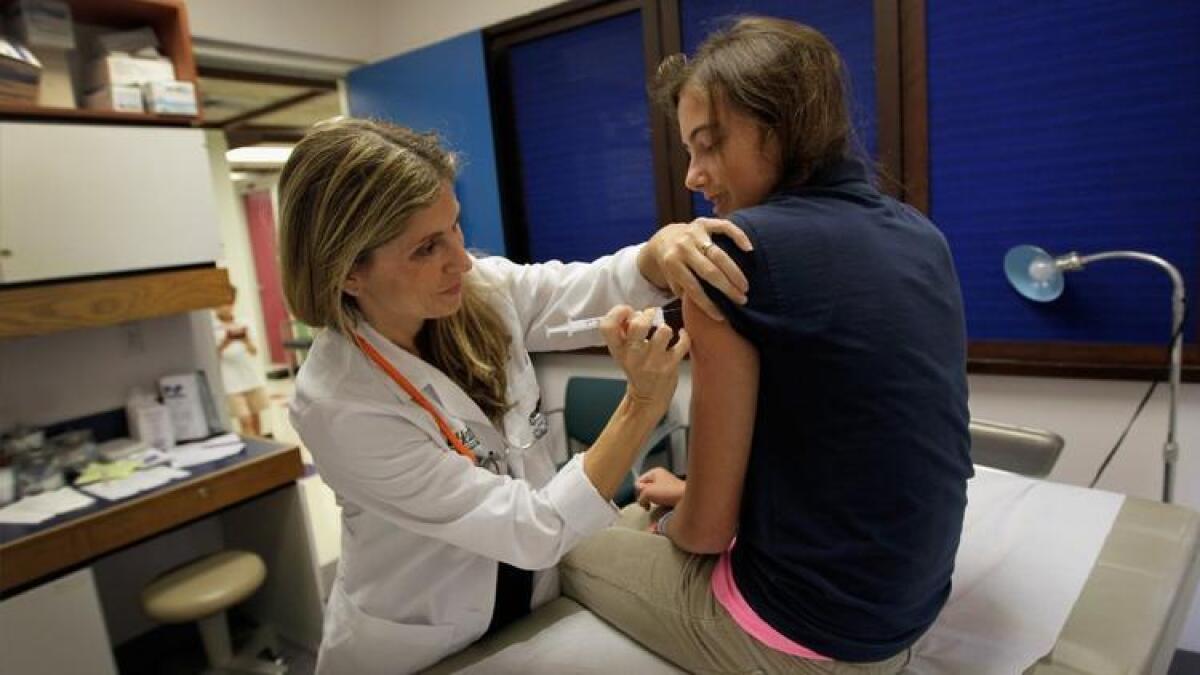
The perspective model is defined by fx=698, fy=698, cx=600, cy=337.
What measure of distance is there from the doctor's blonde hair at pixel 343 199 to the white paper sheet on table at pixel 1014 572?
1006 mm

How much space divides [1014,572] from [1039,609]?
0.12 metres

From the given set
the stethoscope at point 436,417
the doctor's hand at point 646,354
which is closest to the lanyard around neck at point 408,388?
the stethoscope at point 436,417

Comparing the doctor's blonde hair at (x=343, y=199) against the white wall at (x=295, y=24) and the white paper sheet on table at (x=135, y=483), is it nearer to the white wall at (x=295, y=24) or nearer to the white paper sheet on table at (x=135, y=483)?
the white paper sheet on table at (x=135, y=483)

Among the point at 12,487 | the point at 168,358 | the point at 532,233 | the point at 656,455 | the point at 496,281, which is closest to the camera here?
the point at 496,281

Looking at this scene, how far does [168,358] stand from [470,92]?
5.36 ft

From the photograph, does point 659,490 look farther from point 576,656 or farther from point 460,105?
point 460,105

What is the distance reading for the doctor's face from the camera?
102 centimetres

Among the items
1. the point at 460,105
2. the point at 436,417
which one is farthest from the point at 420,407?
the point at 460,105

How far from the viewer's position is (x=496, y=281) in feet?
4.39

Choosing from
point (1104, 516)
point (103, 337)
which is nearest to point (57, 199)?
point (103, 337)

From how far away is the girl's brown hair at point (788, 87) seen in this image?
0.95 meters

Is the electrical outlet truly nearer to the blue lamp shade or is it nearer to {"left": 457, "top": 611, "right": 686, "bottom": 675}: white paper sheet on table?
{"left": 457, "top": 611, "right": 686, "bottom": 675}: white paper sheet on table

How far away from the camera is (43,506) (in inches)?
75.1

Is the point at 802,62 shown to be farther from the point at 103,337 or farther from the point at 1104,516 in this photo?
the point at 103,337
